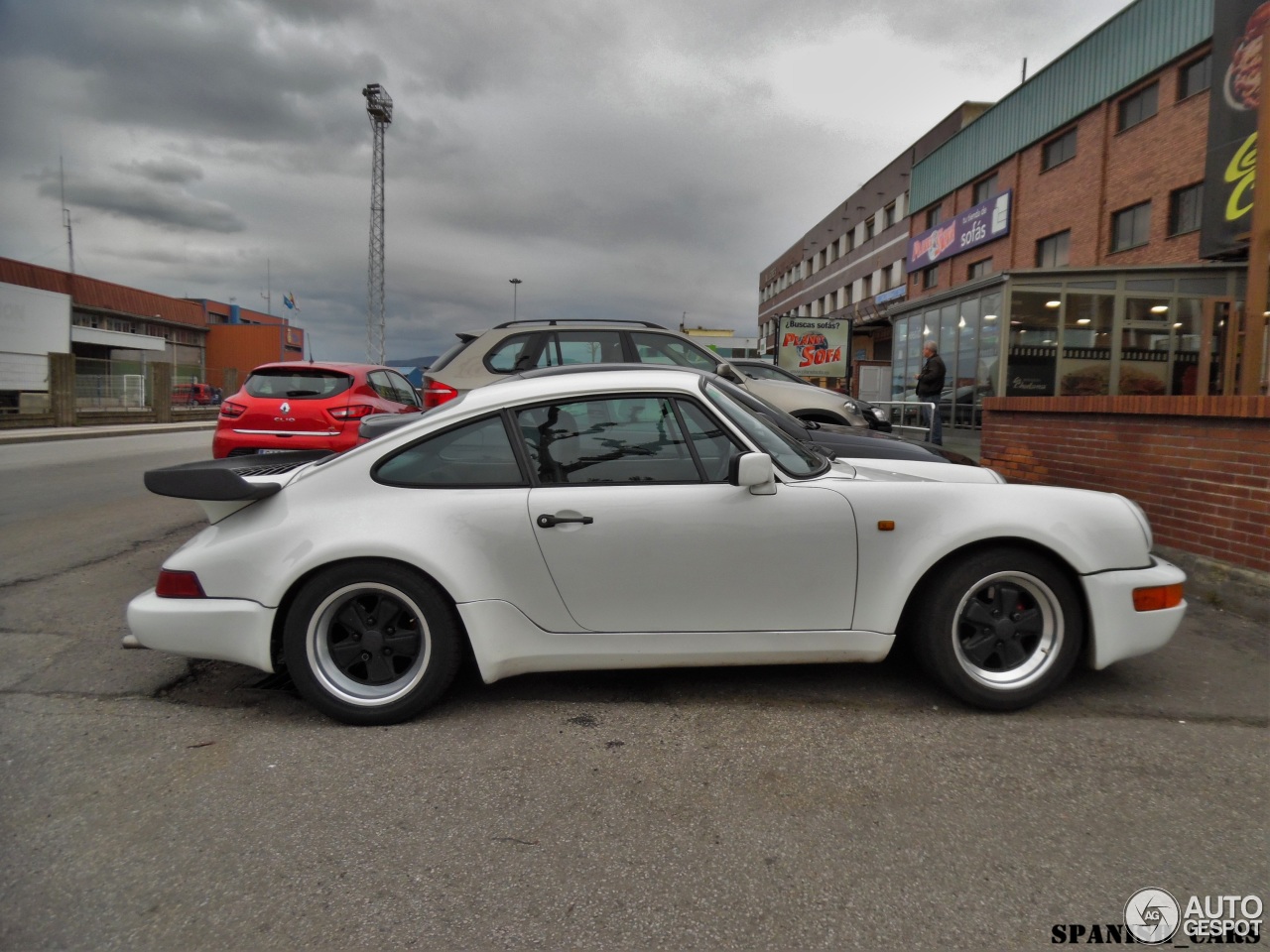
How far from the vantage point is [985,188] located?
27312 millimetres

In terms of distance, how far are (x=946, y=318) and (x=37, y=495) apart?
1472 cm

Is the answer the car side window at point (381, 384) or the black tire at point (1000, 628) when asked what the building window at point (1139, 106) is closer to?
the car side window at point (381, 384)

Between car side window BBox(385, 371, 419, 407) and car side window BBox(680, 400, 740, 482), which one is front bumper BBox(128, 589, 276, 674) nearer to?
car side window BBox(680, 400, 740, 482)

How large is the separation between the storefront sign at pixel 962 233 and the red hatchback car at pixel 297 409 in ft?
80.1

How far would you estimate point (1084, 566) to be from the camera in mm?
2988

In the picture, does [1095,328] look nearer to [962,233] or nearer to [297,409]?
[297,409]

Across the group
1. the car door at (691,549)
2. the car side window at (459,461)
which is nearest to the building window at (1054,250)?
the car door at (691,549)

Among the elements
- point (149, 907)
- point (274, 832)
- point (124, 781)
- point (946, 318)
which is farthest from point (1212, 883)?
point (946, 318)

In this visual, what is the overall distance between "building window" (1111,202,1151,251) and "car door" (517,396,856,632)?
70.1 ft

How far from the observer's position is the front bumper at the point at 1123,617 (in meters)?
3.00

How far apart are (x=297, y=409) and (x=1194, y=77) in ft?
69.8

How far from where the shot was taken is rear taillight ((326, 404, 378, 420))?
767 cm

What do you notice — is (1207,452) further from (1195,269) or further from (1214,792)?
(1195,269)

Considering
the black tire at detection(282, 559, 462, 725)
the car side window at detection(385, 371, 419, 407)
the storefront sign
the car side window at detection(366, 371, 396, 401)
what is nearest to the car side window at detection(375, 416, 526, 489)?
the black tire at detection(282, 559, 462, 725)
